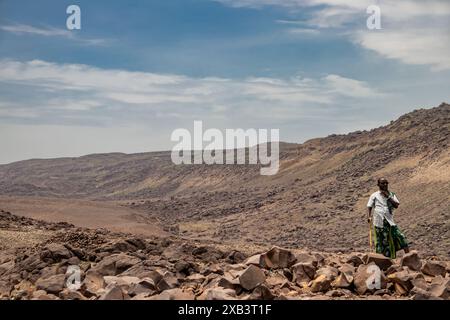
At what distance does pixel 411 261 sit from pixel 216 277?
2.70 meters

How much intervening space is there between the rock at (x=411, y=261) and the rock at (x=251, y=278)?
7.31ft

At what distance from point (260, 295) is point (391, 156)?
1113 inches

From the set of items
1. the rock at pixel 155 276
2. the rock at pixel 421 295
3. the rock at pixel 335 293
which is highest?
the rock at pixel 155 276

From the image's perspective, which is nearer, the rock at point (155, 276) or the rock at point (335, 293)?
the rock at point (335, 293)

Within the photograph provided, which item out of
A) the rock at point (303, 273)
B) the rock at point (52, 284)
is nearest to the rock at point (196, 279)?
the rock at point (303, 273)

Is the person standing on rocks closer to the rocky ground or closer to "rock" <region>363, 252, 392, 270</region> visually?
the rocky ground

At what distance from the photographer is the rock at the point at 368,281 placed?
7027mm

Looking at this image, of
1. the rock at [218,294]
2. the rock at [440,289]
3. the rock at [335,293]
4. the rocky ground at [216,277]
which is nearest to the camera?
the rock at [218,294]

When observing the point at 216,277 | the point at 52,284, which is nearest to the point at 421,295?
the point at 216,277

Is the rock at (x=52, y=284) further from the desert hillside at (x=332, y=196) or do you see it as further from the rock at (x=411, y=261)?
the desert hillside at (x=332, y=196)

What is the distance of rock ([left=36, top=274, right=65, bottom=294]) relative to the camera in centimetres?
720

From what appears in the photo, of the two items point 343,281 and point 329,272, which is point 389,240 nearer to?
point 329,272

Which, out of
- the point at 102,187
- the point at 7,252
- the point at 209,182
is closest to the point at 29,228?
the point at 7,252

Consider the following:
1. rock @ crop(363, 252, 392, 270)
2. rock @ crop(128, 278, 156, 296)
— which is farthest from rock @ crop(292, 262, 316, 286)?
rock @ crop(128, 278, 156, 296)
